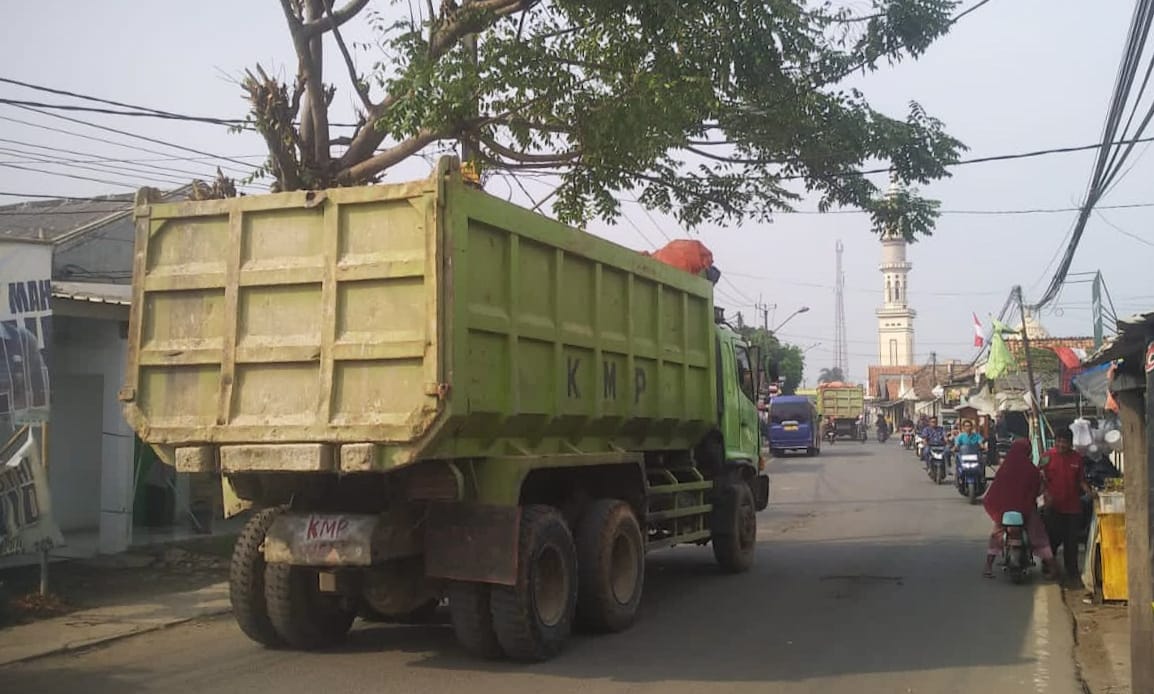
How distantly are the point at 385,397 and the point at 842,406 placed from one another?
168ft

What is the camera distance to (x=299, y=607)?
7402mm

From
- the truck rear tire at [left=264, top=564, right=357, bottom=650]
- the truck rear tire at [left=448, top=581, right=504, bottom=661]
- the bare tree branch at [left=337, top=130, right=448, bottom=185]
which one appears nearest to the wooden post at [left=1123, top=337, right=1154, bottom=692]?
the truck rear tire at [left=448, top=581, right=504, bottom=661]

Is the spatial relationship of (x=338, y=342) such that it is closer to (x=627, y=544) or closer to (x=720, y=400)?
(x=627, y=544)

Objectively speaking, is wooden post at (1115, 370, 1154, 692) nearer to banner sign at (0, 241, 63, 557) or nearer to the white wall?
banner sign at (0, 241, 63, 557)

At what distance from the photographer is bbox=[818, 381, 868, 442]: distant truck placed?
54.7 metres

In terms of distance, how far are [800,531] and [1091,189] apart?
6.69 metres

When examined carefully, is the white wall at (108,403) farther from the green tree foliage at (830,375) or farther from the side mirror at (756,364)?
the green tree foliage at (830,375)

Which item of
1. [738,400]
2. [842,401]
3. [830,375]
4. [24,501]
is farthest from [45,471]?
[830,375]

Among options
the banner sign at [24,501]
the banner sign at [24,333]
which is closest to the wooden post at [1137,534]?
the banner sign at [24,501]

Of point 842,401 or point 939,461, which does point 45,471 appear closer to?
point 939,461

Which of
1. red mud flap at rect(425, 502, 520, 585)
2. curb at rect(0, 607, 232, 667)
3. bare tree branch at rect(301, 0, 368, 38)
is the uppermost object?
bare tree branch at rect(301, 0, 368, 38)

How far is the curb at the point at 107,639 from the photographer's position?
7.42m

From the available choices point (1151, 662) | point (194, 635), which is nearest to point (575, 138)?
point (194, 635)

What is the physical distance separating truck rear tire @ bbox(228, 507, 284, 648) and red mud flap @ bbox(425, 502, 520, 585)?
1248 mm
